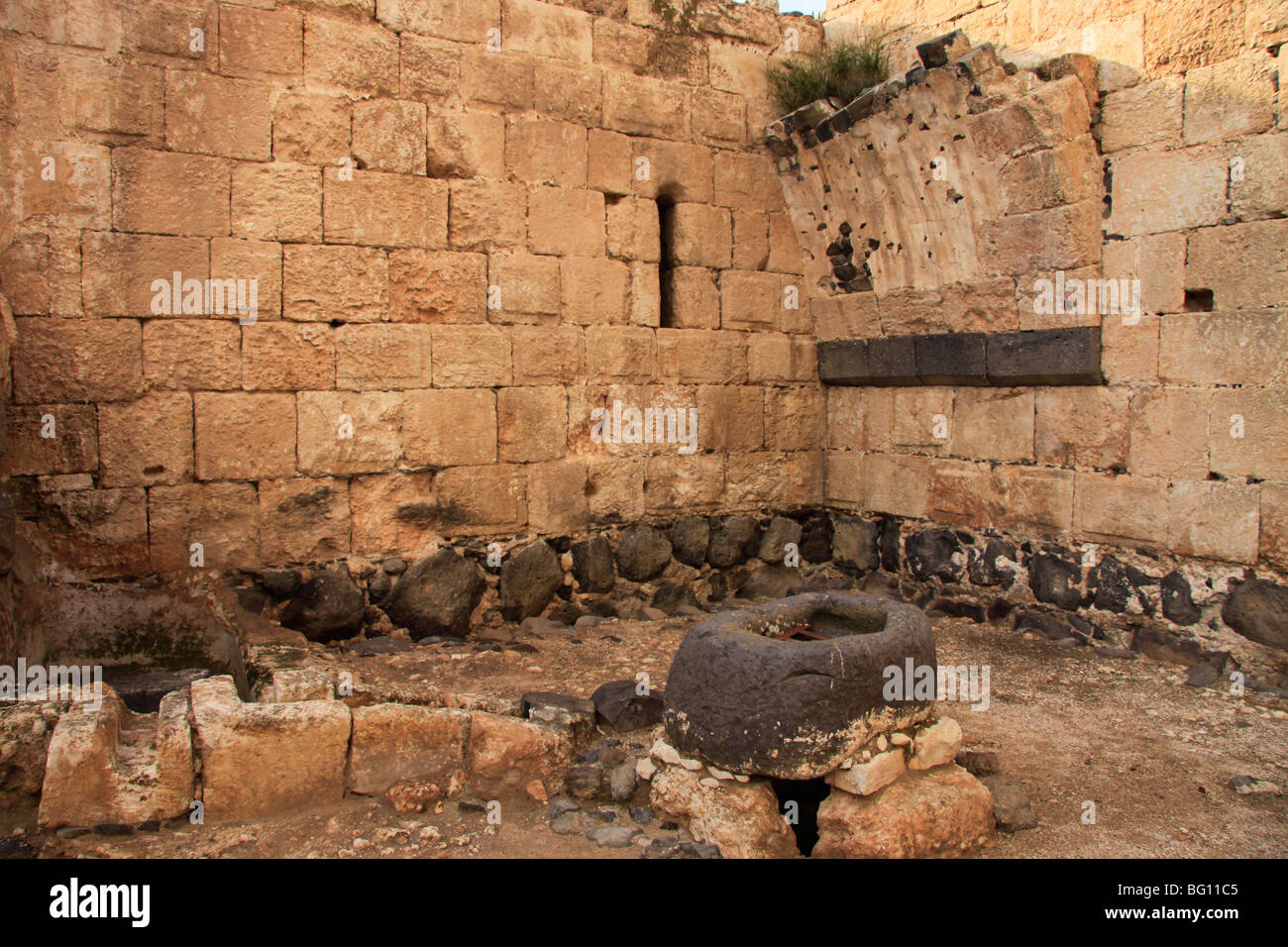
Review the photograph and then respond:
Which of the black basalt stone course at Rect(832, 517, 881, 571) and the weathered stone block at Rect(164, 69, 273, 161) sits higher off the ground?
the weathered stone block at Rect(164, 69, 273, 161)

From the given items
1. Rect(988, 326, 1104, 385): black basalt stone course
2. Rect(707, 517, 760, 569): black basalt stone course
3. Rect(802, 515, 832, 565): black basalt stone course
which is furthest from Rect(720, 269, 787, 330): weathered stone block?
Rect(988, 326, 1104, 385): black basalt stone course

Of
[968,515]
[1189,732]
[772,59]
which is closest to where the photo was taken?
[1189,732]

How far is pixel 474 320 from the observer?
601 cm

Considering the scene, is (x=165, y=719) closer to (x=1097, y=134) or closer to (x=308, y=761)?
(x=308, y=761)

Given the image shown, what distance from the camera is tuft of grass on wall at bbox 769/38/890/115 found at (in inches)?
266

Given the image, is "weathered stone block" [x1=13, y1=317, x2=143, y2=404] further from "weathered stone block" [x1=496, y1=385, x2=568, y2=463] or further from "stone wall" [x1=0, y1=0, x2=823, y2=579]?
"weathered stone block" [x1=496, y1=385, x2=568, y2=463]

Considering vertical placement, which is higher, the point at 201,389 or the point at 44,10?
the point at 44,10

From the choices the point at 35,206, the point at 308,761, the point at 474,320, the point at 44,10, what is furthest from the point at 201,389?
the point at 308,761

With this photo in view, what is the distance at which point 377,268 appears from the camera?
5.70m

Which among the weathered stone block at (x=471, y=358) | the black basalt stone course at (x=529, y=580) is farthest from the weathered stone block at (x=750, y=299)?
the black basalt stone course at (x=529, y=580)

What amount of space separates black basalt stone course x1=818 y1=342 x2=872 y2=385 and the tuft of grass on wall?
178 centimetres

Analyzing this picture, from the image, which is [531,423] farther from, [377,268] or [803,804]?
[803,804]

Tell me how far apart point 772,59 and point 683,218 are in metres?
1.53

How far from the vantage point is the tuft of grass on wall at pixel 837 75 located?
676 cm
